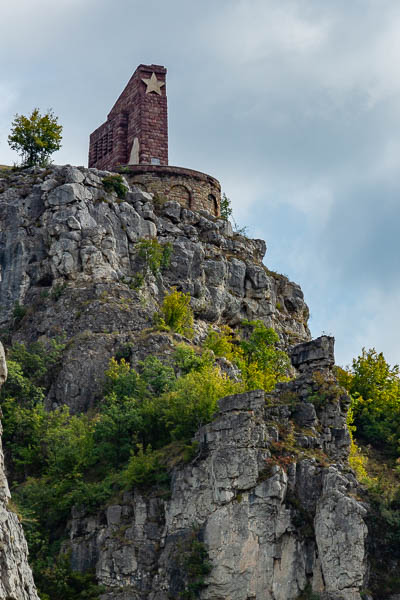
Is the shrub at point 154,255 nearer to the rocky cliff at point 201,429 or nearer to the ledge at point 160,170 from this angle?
the rocky cliff at point 201,429

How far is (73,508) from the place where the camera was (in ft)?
144

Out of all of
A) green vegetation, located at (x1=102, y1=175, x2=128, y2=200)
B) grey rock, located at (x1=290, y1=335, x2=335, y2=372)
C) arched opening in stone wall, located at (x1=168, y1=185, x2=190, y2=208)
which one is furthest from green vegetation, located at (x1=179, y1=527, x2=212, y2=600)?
arched opening in stone wall, located at (x1=168, y1=185, x2=190, y2=208)

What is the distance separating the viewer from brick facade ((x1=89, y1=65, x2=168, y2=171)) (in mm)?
69312

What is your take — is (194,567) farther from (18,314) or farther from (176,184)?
(176,184)

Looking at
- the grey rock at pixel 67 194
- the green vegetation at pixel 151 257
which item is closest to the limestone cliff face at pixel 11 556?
the green vegetation at pixel 151 257

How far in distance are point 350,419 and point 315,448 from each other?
12.1 m

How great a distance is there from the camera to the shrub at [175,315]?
182 feet

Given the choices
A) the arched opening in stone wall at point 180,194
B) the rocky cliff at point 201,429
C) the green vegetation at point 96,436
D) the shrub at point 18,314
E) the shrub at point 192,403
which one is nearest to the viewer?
the rocky cliff at point 201,429

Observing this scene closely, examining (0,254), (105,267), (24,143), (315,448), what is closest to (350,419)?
(315,448)

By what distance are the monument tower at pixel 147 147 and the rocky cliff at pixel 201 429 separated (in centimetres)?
356

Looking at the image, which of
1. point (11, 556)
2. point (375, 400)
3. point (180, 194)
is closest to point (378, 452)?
point (375, 400)

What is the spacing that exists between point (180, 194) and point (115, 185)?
6831mm

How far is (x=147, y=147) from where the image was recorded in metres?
69.3

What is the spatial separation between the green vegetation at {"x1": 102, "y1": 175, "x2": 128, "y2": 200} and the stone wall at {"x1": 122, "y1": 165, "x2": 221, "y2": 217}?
434cm
